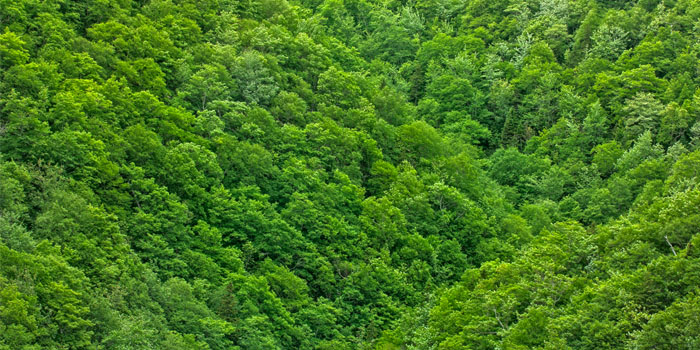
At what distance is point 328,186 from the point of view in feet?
249

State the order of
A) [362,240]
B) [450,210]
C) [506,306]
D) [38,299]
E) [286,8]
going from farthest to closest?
[286,8] < [450,210] < [362,240] < [506,306] < [38,299]

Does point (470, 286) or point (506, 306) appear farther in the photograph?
point (470, 286)

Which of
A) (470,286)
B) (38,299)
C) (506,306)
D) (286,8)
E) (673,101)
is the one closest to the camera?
(38,299)

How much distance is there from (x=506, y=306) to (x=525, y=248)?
1675cm

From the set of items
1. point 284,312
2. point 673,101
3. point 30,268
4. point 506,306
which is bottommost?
point 284,312

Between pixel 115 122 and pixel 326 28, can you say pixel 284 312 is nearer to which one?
pixel 115 122

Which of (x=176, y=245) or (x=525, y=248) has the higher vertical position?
(x=525, y=248)

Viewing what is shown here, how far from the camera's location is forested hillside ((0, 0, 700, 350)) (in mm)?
53906

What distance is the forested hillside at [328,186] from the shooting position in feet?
177

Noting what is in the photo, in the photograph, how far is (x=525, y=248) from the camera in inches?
2926

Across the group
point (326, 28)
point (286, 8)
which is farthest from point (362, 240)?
point (326, 28)

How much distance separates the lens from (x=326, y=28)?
120m

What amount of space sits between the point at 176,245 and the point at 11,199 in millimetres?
13277

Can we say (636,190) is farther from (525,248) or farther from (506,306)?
(506,306)
